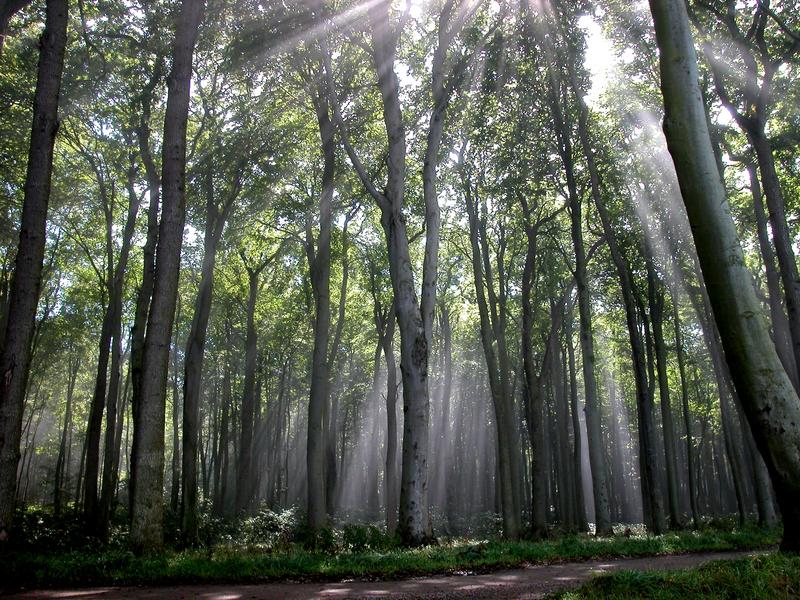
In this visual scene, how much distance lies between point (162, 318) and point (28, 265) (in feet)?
6.80

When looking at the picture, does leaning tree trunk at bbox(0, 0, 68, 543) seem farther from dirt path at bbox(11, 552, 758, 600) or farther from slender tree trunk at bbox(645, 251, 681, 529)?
slender tree trunk at bbox(645, 251, 681, 529)

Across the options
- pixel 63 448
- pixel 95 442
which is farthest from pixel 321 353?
pixel 63 448

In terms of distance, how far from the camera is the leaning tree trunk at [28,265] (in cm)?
764

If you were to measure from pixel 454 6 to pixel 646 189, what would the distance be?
10.8 metres

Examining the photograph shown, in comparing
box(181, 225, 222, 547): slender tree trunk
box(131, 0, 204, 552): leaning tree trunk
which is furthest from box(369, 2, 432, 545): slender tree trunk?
box(181, 225, 222, 547): slender tree trunk

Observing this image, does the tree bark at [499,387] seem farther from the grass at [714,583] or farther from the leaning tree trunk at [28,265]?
the leaning tree trunk at [28,265]

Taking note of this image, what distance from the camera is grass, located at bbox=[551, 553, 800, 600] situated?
14.4 feet

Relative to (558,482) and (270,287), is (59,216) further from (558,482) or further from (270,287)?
(558,482)

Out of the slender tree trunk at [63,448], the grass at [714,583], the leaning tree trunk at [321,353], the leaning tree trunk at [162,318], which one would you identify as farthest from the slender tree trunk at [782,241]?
the slender tree trunk at [63,448]

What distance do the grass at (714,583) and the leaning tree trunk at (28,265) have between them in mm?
7131

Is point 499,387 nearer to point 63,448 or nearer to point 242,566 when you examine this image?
point 242,566

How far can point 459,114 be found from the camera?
52.1 ft

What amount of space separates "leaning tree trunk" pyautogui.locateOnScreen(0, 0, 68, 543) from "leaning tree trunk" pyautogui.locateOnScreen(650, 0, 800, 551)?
8.62 meters

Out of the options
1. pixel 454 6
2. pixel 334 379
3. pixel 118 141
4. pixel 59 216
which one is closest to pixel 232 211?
pixel 118 141
